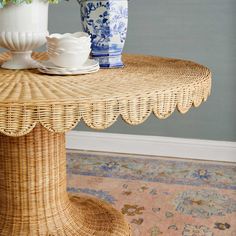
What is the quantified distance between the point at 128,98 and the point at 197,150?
1.57 metres

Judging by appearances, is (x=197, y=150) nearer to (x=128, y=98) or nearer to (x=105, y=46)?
(x=105, y=46)

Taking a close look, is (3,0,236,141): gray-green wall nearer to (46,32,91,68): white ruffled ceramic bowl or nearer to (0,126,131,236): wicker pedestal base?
(0,126,131,236): wicker pedestal base

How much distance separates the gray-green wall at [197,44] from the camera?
244 cm

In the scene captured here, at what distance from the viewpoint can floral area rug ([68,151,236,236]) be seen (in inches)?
72.3

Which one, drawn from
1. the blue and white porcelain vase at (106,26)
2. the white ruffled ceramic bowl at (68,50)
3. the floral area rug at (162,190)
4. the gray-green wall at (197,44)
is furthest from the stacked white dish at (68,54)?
the gray-green wall at (197,44)

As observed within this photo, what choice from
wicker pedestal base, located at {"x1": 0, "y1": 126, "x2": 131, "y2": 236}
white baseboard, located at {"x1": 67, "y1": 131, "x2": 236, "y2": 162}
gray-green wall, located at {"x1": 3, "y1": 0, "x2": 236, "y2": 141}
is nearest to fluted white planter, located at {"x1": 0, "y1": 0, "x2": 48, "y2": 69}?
wicker pedestal base, located at {"x1": 0, "y1": 126, "x2": 131, "y2": 236}

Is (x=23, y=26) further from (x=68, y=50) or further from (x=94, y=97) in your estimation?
(x=94, y=97)

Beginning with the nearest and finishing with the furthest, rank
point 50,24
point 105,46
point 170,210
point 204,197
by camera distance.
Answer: point 105,46 → point 170,210 → point 204,197 → point 50,24

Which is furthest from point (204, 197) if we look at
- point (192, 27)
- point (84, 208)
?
point (192, 27)

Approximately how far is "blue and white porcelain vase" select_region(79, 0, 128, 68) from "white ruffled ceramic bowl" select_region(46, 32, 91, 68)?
122mm

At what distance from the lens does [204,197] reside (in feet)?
6.88

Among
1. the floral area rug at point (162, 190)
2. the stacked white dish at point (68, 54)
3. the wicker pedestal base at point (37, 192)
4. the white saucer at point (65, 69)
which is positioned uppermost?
the stacked white dish at point (68, 54)

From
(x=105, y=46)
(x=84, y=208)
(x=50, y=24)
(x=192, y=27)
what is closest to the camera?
(x=105, y=46)

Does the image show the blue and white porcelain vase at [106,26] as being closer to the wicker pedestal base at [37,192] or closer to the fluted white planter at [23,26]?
the fluted white planter at [23,26]
